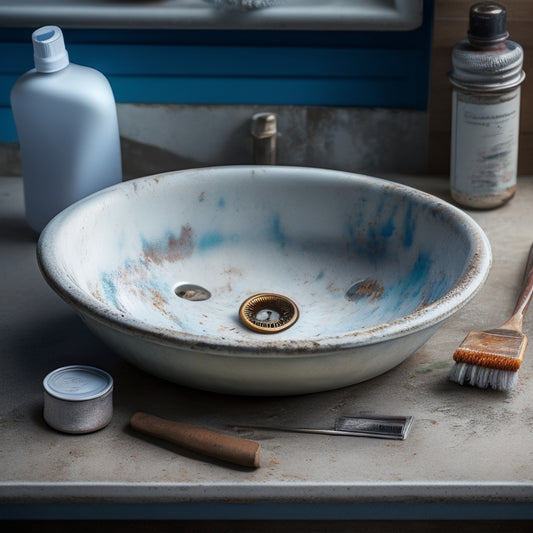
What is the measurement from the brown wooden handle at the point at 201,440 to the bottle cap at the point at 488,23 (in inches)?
26.3

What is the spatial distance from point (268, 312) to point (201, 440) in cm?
27

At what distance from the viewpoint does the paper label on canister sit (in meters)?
1.27

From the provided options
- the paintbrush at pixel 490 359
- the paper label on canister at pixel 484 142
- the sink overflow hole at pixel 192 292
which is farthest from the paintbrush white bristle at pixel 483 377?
the paper label on canister at pixel 484 142

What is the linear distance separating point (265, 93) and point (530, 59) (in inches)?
15.4

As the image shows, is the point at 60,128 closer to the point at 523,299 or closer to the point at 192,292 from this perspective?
the point at 192,292

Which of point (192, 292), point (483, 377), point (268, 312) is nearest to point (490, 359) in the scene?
point (483, 377)

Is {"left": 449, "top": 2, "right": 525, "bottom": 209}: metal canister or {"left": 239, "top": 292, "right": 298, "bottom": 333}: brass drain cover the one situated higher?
{"left": 449, "top": 2, "right": 525, "bottom": 209}: metal canister

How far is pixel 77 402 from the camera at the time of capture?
0.87m

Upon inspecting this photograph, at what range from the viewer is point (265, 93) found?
142 cm

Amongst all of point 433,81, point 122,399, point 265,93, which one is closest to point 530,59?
point 433,81

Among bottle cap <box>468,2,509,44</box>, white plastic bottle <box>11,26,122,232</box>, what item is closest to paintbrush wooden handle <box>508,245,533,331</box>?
bottle cap <box>468,2,509,44</box>

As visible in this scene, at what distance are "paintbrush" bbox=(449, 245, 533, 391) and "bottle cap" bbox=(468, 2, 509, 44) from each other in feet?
1.47

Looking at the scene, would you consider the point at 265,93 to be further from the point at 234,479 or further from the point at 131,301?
the point at 234,479

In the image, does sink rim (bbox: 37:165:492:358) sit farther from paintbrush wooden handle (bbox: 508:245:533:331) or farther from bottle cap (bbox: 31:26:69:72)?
bottle cap (bbox: 31:26:69:72)
